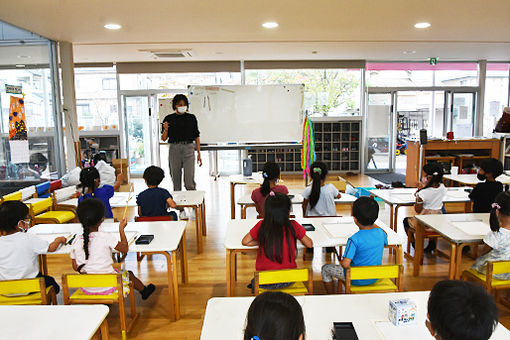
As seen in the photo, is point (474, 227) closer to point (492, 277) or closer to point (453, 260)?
point (453, 260)

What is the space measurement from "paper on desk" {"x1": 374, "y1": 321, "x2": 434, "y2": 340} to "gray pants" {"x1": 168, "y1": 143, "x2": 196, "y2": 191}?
3983mm

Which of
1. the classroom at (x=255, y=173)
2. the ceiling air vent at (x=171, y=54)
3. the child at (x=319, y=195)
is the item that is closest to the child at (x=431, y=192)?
the classroom at (x=255, y=173)

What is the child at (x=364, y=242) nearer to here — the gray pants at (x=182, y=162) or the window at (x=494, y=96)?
the gray pants at (x=182, y=162)

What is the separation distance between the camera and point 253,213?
6.00 m

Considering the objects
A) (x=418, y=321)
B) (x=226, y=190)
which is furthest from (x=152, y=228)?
(x=226, y=190)

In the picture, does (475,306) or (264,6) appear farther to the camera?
(264,6)

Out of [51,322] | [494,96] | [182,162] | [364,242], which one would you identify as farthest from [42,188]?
[494,96]

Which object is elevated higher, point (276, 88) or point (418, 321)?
point (276, 88)

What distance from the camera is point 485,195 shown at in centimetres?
379

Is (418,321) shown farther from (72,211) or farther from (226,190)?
(226,190)

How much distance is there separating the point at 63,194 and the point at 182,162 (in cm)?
157

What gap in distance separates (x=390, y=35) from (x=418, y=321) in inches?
205

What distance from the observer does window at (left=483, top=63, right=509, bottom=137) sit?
31.0ft

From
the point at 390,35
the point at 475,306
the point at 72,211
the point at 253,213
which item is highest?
the point at 390,35
